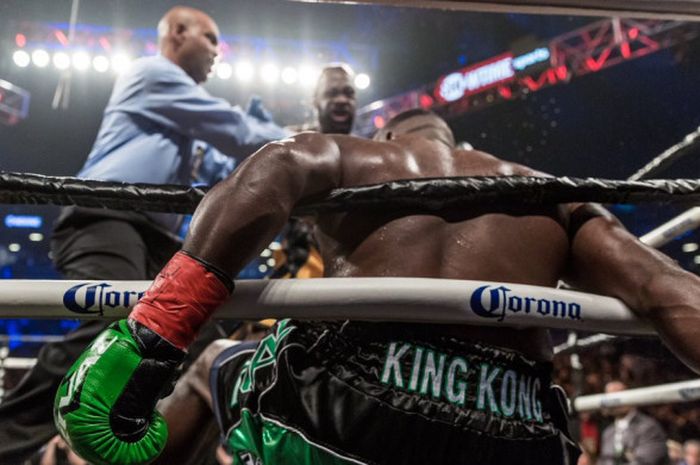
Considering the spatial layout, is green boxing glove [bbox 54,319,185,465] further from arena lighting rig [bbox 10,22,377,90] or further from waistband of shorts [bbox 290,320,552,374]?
arena lighting rig [bbox 10,22,377,90]

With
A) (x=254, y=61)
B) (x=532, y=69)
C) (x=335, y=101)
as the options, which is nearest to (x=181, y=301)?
(x=335, y=101)

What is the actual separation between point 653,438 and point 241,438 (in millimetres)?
3705

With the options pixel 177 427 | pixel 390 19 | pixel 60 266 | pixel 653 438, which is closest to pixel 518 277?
pixel 177 427

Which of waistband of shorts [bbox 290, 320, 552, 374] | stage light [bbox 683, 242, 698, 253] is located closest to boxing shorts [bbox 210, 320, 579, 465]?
waistband of shorts [bbox 290, 320, 552, 374]

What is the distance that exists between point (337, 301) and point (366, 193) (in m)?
0.18

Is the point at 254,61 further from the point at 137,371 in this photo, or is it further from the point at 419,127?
the point at 137,371

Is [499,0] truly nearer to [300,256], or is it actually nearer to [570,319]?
[570,319]

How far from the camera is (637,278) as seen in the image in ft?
3.43

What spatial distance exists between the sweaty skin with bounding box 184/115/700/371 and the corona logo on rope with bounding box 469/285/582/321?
0.36 ft

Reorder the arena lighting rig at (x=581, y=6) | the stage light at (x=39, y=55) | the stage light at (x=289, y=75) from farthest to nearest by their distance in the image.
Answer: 1. the stage light at (x=289, y=75)
2. the stage light at (x=39, y=55)
3. the arena lighting rig at (x=581, y=6)

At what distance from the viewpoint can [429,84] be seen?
388 inches

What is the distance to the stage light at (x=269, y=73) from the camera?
6680 mm

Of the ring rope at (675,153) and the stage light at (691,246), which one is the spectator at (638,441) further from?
the ring rope at (675,153)

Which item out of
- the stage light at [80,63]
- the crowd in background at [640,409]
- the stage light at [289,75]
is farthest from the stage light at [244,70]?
the crowd in background at [640,409]
